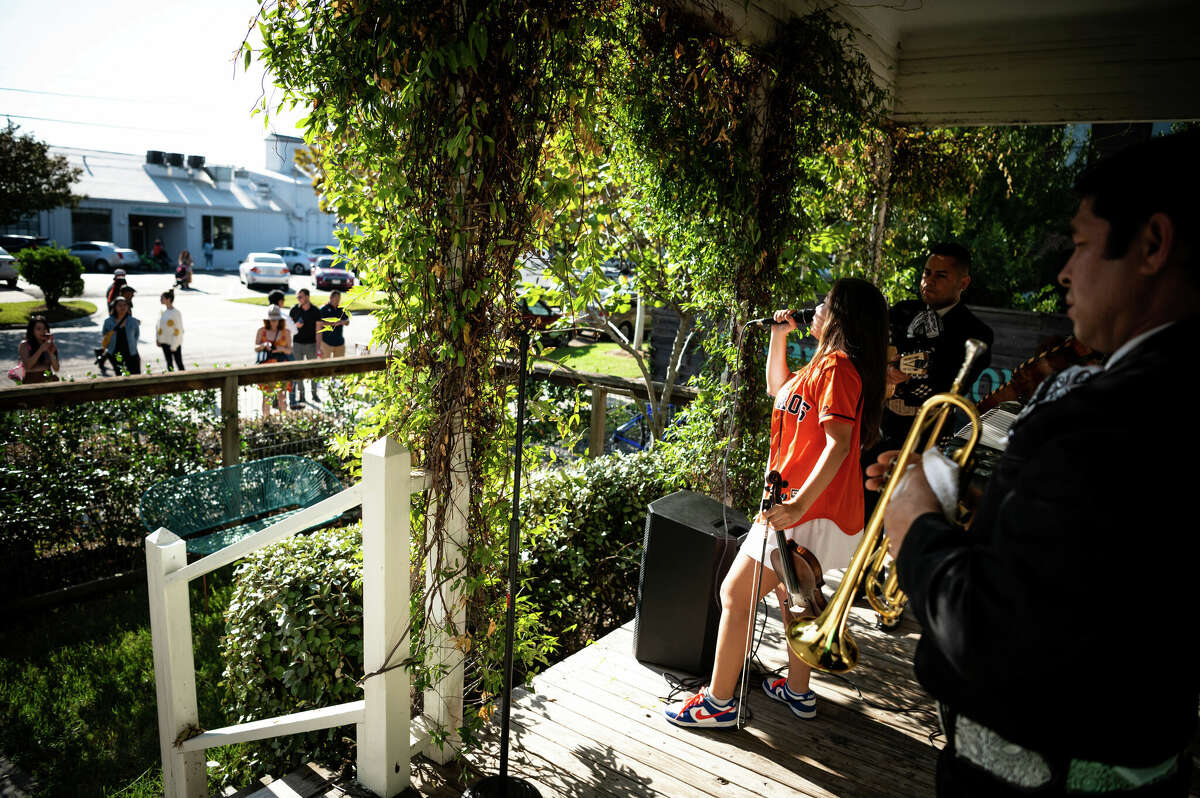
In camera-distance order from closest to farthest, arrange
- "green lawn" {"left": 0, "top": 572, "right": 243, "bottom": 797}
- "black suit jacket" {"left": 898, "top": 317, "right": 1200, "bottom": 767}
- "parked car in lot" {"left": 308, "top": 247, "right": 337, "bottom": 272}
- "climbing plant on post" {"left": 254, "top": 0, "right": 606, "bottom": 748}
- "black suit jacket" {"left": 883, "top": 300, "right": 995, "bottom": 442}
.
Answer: "black suit jacket" {"left": 898, "top": 317, "right": 1200, "bottom": 767}
"climbing plant on post" {"left": 254, "top": 0, "right": 606, "bottom": 748}
"green lawn" {"left": 0, "top": 572, "right": 243, "bottom": 797}
"black suit jacket" {"left": 883, "top": 300, "right": 995, "bottom": 442}
"parked car in lot" {"left": 308, "top": 247, "right": 337, "bottom": 272}

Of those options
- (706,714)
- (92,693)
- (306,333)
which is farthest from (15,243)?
(706,714)

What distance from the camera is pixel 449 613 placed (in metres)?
2.60

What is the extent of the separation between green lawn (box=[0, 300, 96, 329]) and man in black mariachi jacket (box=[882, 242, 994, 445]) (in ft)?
67.5

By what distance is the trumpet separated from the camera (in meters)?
1.35

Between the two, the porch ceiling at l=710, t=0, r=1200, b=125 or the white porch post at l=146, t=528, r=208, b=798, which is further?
the porch ceiling at l=710, t=0, r=1200, b=125

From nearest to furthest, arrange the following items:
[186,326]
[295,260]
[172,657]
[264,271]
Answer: [172,657], [186,326], [264,271], [295,260]

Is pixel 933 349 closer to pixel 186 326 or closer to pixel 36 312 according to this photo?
pixel 186 326

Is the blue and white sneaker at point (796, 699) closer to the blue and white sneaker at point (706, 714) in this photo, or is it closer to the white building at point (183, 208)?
the blue and white sneaker at point (706, 714)

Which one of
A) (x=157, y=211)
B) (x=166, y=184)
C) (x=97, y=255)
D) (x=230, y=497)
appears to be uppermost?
(x=166, y=184)

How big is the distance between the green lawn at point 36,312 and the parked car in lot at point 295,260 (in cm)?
1137

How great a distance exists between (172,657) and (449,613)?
3.17 feet

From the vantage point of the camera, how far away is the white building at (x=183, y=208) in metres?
32.6

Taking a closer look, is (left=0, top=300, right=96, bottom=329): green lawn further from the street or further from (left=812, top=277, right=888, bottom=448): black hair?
(left=812, top=277, right=888, bottom=448): black hair

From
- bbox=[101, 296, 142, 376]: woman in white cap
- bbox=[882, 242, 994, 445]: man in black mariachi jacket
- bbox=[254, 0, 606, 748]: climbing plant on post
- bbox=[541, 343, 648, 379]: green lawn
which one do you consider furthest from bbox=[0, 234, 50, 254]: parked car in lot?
bbox=[882, 242, 994, 445]: man in black mariachi jacket
